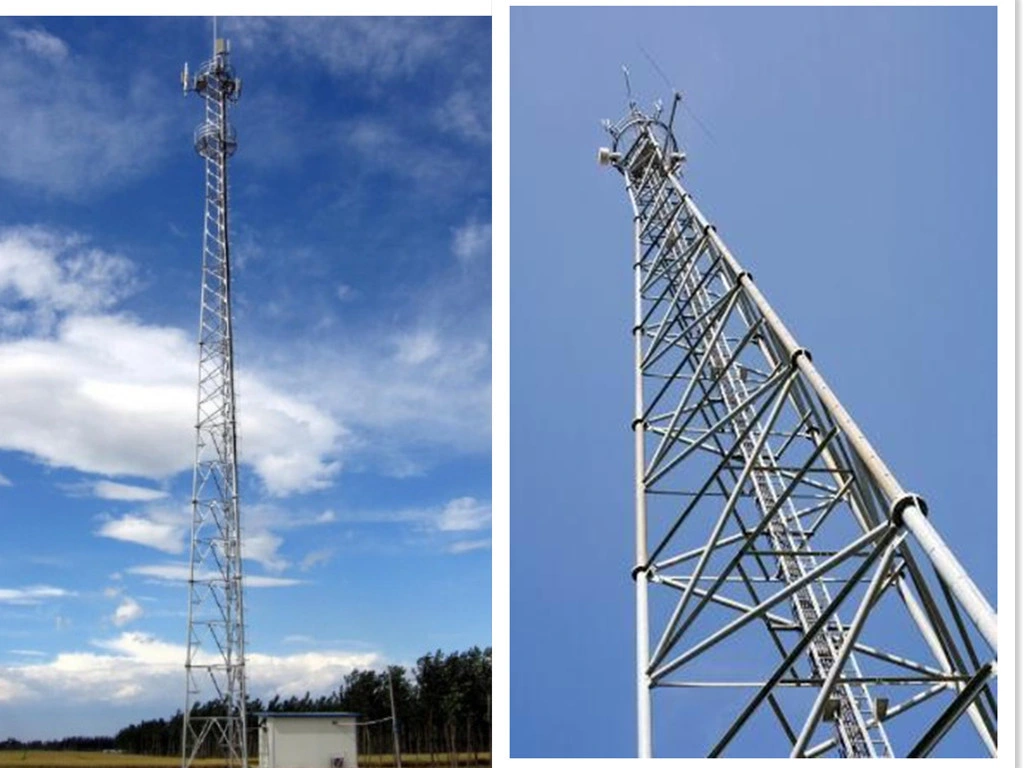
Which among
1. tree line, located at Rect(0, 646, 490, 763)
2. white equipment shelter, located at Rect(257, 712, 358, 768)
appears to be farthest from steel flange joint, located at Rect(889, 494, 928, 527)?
tree line, located at Rect(0, 646, 490, 763)

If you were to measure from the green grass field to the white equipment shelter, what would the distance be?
146cm

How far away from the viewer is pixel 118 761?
1351 inches

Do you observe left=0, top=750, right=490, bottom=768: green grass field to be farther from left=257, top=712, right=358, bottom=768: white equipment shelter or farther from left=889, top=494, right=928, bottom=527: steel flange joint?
left=889, top=494, right=928, bottom=527: steel flange joint

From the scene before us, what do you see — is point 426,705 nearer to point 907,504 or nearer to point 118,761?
point 118,761

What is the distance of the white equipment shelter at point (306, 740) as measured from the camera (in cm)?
1867

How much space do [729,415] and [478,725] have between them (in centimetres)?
3656

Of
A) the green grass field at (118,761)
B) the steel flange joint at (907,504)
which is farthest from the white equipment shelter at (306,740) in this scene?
the steel flange joint at (907,504)

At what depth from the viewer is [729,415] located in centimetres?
627

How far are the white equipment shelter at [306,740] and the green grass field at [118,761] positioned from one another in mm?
1465

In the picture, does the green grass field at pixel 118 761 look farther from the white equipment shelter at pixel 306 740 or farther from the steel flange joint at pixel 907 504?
the steel flange joint at pixel 907 504

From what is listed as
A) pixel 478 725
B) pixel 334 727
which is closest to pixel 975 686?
pixel 334 727

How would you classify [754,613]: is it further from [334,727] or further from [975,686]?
[334,727]

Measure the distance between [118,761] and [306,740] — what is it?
19.2m
